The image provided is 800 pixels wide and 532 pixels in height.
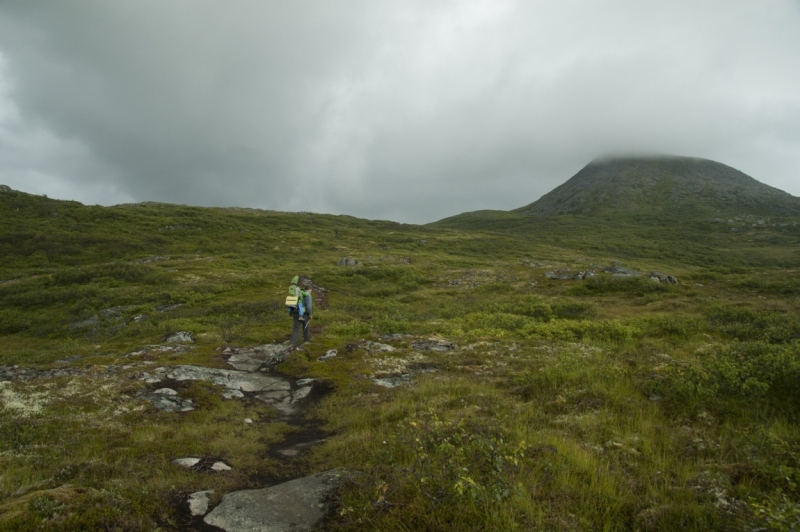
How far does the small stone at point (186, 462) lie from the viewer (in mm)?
8031

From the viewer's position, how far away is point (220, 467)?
814cm

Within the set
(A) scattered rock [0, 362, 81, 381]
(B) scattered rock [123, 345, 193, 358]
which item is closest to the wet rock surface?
(A) scattered rock [0, 362, 81, 381]

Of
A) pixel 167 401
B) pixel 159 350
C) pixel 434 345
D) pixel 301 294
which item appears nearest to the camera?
pixel 167 401

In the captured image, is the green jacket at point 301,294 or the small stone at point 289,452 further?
the green jacket at point 301,294

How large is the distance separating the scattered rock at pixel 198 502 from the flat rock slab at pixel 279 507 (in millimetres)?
198

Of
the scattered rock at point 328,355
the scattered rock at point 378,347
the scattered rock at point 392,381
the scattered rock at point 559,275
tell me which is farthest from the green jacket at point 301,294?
the scattered rock at point 559,275

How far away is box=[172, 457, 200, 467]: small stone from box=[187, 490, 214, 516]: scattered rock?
1.37 metres

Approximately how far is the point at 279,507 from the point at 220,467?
2437 millimetres

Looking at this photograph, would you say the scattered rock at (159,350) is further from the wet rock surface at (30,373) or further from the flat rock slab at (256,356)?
the wet rock surface at (30,373)

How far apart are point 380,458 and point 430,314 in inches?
962

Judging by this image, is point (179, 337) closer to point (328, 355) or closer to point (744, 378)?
point (328, 355)

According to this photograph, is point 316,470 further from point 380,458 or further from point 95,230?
point 95,230

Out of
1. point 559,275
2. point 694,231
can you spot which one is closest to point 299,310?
point 559,275

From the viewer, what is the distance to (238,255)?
71250 millimetres
